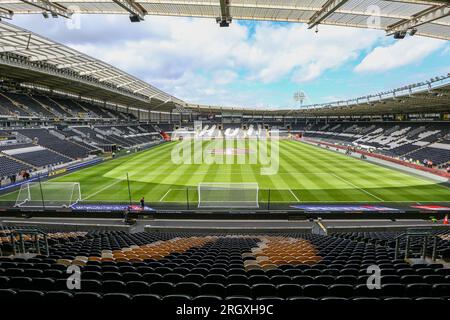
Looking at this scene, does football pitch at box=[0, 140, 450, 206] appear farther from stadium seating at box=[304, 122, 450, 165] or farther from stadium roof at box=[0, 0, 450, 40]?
stadium roof at box=[0, 0, 450, 40]

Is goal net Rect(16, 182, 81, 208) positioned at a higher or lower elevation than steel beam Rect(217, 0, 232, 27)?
lower

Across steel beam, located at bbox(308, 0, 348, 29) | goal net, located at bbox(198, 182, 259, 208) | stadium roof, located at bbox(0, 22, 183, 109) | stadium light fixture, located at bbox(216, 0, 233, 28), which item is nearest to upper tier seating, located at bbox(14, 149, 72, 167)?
stadium roof, located at bbox(0, 22, 183, 109)

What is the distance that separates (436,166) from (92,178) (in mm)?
49018

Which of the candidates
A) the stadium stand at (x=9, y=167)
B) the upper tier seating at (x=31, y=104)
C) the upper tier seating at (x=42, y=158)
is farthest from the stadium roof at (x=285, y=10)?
the upper tier seating at (x=31, y=104)

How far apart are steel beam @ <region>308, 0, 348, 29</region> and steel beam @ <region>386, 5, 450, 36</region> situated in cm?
398

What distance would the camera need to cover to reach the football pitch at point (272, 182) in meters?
25.8

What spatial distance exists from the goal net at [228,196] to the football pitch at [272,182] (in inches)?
39.1

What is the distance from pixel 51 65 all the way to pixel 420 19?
164ft

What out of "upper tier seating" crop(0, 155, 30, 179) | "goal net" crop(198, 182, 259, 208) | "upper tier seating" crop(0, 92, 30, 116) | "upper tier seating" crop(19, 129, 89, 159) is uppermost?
"upper tier seating" crop(0, 92, 30, 116)

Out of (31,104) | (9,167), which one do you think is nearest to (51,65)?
(31,104)

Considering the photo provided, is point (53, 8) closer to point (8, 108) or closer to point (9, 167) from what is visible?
point (9, 167)

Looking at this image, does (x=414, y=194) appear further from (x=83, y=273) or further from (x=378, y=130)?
(x=378, y=130)

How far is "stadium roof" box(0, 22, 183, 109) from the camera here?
31477 mm
